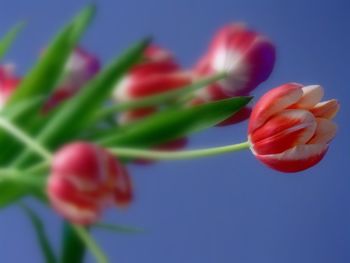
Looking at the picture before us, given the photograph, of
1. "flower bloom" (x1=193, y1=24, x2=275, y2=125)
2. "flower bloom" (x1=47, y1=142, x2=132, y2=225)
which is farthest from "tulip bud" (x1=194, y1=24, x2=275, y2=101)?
"flower bloom" (x1=47, y1=142, x2=132, y2=225)

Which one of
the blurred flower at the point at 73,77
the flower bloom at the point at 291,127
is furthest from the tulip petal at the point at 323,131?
the blurred flower at the point at 73,77

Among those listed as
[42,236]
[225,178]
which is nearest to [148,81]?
[42,236]

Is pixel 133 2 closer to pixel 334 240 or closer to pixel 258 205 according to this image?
pixel 258 205

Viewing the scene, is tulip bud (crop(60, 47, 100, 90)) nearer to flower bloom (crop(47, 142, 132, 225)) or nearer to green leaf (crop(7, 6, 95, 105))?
green leaf (crop(7, 6, 95, 105))

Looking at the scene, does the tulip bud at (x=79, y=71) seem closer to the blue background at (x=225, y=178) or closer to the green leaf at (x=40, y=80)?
the green leaf at (x=40, y=80)

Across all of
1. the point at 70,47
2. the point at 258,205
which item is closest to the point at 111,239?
the point at 258,205

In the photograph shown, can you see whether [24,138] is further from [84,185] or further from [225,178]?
[225,178]

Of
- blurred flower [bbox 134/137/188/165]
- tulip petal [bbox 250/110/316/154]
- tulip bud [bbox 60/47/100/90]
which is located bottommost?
tulip petal [bbox 250/110/316/154]
